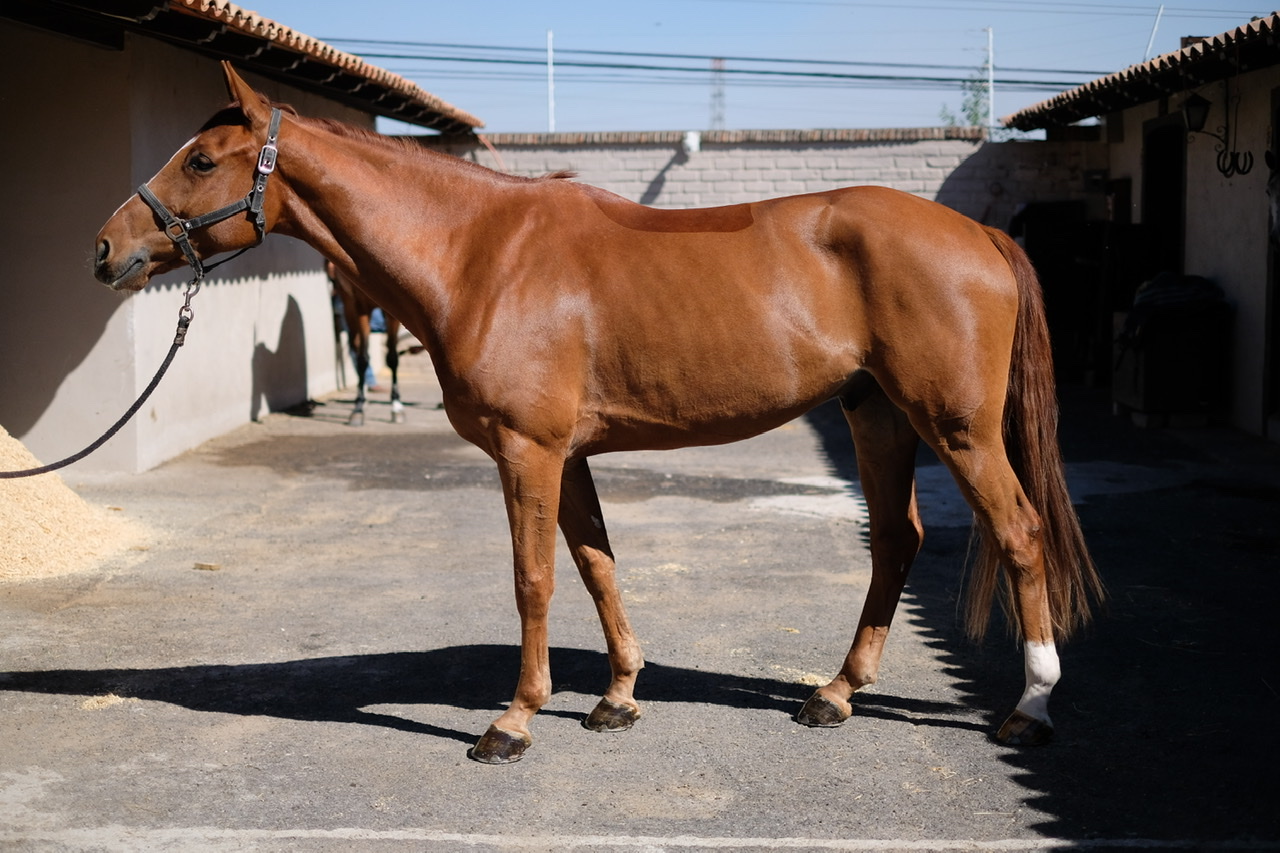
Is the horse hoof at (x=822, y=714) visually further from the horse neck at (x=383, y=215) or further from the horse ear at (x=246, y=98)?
the horse ear at (x=246, y=98)

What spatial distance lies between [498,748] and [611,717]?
464 millimetres

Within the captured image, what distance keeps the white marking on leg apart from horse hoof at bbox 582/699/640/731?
1309mm

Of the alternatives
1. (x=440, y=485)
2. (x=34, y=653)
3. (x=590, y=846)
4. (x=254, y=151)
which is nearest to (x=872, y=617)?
(x=590, y=846)

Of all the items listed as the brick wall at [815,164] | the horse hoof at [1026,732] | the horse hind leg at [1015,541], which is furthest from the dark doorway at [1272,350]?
the horse hoof at [1026,732]

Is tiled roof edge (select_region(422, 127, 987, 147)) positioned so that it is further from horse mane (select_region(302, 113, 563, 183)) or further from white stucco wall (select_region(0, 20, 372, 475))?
horse mane (select_region(302, 113, 563, 183))

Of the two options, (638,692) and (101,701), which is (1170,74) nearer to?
(638,692)

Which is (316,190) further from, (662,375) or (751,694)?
(751,694)

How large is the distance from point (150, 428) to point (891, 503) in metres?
6.69

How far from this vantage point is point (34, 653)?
16.4 ft

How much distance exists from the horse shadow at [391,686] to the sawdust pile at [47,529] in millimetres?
1699

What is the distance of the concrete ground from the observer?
3455mm

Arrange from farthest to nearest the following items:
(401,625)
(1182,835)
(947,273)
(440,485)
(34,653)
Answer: (440,485)
(401,625)
(34,653)
(947,273)
(1182,835)

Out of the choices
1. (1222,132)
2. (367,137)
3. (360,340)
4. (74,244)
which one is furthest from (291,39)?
(1222,132)

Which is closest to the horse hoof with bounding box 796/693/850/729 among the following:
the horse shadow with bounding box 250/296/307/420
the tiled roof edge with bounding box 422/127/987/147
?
the horse shadow with bounding box 250/296/307/420
